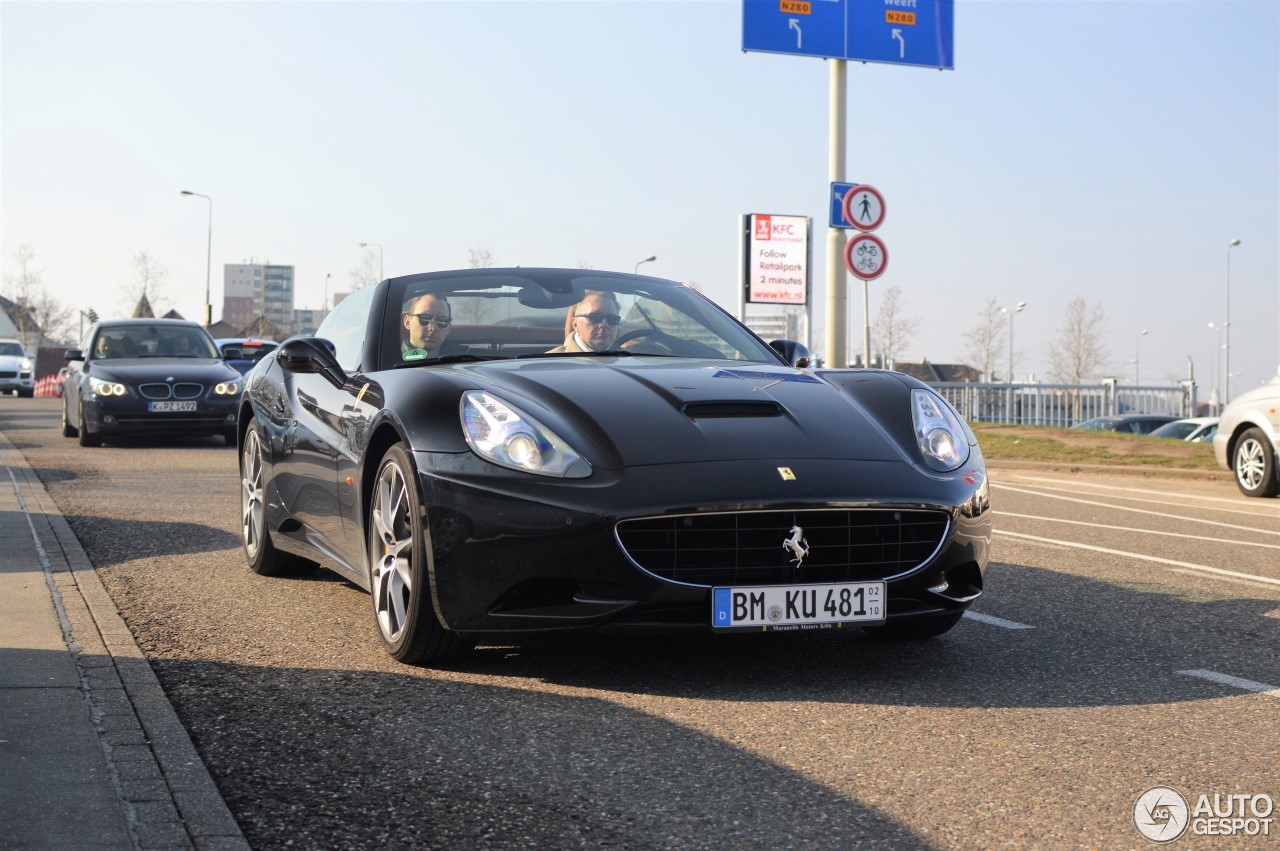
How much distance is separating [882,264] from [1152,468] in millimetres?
3809

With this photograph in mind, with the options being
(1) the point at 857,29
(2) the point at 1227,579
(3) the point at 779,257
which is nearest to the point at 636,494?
(2) the point at 1227,579

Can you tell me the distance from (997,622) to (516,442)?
2.24 m

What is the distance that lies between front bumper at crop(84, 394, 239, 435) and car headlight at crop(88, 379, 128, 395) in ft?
0.18

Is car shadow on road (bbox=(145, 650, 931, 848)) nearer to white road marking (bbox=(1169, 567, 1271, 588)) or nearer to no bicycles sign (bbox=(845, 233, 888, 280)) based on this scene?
white road marking (bbox=(1169, 567, 1271, 588))

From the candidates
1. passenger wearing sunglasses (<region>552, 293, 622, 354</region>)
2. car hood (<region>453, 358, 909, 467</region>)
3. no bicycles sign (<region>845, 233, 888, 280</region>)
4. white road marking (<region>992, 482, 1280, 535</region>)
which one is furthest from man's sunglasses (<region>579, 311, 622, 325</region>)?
no bicycles sign (<region>845, 233, 888, 280</region>)

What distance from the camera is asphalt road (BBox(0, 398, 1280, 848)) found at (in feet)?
10.5

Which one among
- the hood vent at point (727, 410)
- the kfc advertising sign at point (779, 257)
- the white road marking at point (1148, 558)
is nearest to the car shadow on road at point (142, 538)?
the hood vent at point (727, 410)

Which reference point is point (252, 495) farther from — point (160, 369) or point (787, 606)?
point (160, 369)

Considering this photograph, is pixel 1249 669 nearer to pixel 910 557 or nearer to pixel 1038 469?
pixel 910 557

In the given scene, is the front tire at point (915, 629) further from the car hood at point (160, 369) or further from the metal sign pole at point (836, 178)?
the metal sign pole at point (836, 178)

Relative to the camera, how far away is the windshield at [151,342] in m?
17.9

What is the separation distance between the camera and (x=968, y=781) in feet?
11.5

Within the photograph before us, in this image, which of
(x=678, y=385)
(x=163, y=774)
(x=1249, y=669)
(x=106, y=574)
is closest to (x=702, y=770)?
(x=163, y=774)

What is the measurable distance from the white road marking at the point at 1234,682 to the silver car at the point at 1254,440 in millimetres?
9247
